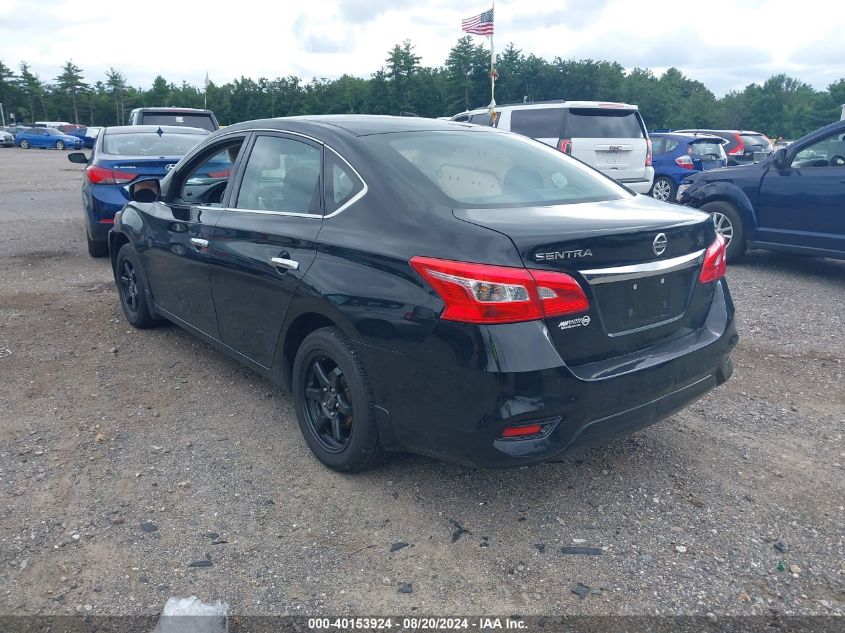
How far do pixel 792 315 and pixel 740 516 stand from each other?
387 centimetres

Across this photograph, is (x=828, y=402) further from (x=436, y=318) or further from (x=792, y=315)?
(x=436, y=318)

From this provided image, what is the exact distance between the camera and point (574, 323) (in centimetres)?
281

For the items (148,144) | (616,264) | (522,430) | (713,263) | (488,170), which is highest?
(488,170)

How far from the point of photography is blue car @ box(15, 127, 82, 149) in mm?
49219

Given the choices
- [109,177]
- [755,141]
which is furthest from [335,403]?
[755,141]

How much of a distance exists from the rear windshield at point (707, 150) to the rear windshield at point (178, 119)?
384 inches

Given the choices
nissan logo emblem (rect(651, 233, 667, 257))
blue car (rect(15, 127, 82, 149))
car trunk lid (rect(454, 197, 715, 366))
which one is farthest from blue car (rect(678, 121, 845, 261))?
blue car (rect(15, 127, 82, 149))

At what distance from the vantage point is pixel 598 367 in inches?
114

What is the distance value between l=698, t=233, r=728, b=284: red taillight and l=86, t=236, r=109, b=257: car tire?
24.8 ft

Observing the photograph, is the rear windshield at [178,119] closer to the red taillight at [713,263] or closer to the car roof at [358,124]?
the car roof at [358,124]

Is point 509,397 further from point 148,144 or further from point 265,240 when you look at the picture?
point 148,144

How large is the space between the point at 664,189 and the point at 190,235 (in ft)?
41.9

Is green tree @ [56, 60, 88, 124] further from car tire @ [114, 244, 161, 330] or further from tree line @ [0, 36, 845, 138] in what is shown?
car tire @ [114, 244, 161, 330]

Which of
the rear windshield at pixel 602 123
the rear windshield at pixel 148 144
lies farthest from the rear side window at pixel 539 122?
the rear windshield at pixel 148 144
